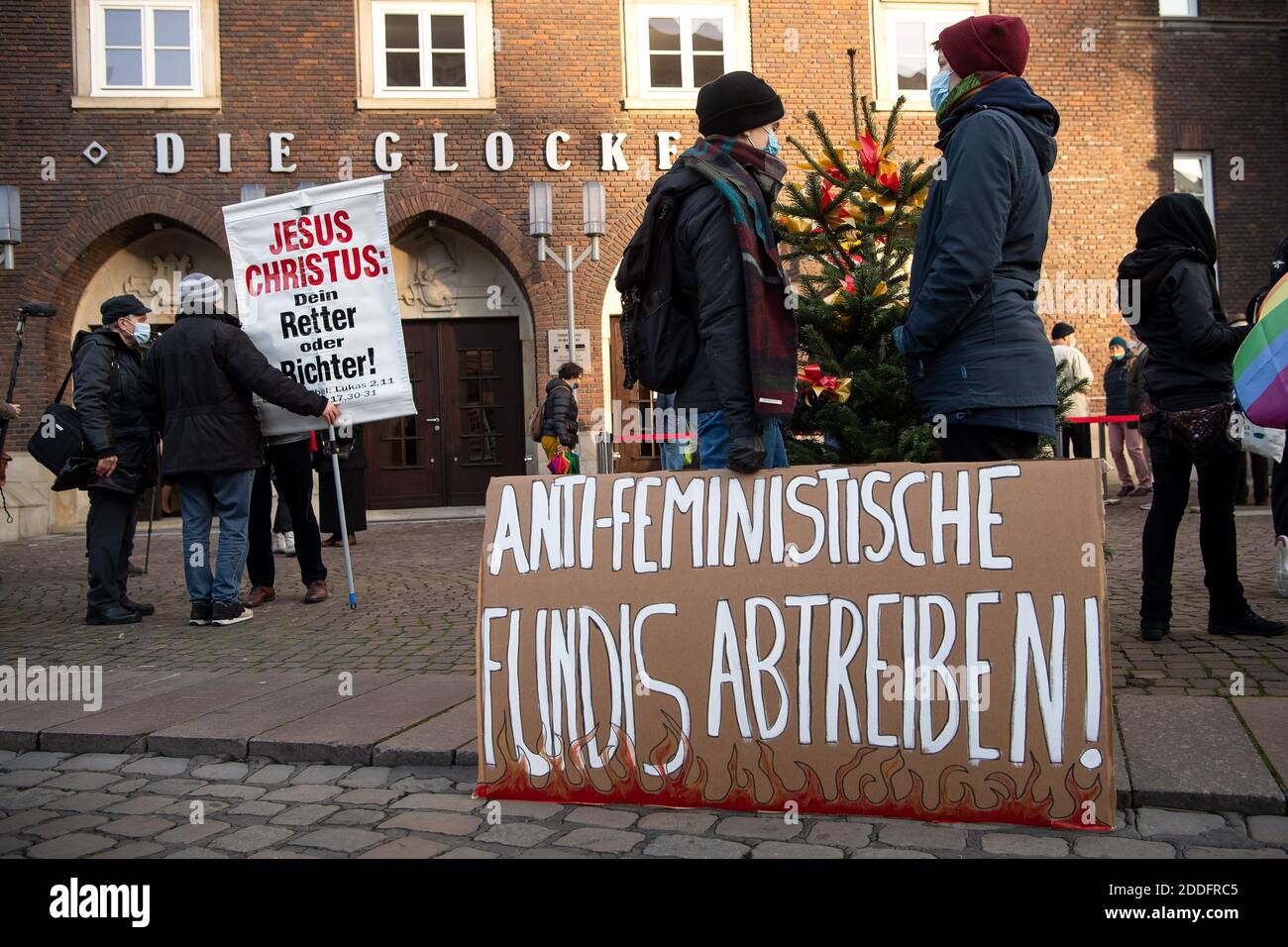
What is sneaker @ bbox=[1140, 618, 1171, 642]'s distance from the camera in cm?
499

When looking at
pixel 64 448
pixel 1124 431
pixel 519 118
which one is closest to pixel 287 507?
pixel 64 448

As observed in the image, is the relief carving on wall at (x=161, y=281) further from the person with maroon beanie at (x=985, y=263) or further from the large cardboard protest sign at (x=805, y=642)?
the person with maroon beanie at (x=985, y=263)

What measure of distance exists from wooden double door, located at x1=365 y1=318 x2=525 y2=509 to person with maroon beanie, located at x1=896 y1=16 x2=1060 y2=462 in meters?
13.8

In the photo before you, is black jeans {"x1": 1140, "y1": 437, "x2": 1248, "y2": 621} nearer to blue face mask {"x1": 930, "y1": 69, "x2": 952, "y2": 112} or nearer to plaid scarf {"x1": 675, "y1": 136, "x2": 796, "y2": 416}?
blue face mask {"x1": 930, "y1": 69, "x2": 952, "y2": 112}

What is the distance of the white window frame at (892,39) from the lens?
16719 mm

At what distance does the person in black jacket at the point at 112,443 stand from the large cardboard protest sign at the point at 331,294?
0.91m

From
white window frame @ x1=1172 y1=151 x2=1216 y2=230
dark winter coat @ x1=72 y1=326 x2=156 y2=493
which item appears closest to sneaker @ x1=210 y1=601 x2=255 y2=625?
dark winter coat @ x1=72 y1=326 x2=156 y2=493

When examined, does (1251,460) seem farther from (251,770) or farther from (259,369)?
(251,770)

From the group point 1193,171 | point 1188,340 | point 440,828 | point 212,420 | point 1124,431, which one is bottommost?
point 440,828

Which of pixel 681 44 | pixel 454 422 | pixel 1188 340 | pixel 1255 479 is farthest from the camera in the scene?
pixel 454 422

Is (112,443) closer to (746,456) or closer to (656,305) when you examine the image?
(656,305)

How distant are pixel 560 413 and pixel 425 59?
646cm

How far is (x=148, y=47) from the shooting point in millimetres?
15570
